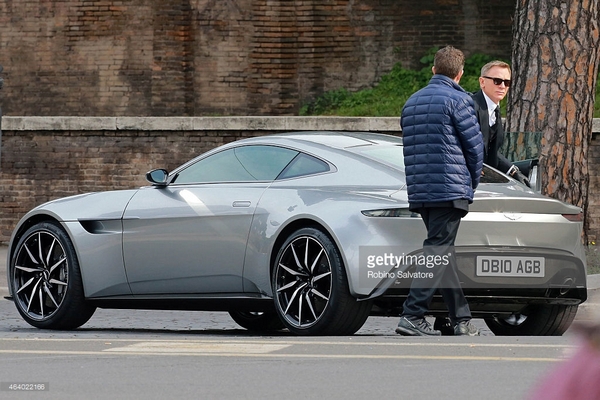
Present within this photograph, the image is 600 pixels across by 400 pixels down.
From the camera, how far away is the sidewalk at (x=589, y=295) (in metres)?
0.67

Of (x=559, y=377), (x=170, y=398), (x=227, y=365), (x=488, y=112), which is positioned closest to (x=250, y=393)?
(x=170, y=398)

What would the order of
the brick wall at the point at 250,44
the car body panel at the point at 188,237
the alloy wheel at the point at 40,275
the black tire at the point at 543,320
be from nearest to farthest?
the car body panel at the point at 188,237 → the black tire at the point at 543,320 → the alloy wheel at the point at 40,275 → the brick wall at the point at 250,44

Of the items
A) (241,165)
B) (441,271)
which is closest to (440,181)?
(441,271)

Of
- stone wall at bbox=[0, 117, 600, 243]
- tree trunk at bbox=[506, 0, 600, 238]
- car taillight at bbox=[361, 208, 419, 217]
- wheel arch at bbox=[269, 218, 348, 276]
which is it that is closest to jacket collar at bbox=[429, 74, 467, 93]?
car taillight at bbox=[361, 208, 419, 217]

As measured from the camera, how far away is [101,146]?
19672mm

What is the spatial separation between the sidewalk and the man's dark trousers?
2.33ft

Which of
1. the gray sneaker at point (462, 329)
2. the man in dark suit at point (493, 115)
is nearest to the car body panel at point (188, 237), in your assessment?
the gray sneaker at point (462, 329)

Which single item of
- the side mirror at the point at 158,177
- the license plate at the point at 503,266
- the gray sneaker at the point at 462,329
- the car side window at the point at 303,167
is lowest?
the gray sneaker at the point at 462,329

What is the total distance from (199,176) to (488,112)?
1.90 meters

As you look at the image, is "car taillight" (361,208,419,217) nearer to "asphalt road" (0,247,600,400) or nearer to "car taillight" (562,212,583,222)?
"asphalt road" (0,247,600,400)

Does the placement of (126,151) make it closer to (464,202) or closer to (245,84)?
(245,84)

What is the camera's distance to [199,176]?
298 inches

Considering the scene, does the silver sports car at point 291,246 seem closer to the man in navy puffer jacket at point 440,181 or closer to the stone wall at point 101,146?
the man in navy puffer jacket at point 440,181

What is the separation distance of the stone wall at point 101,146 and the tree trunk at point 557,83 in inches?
256
